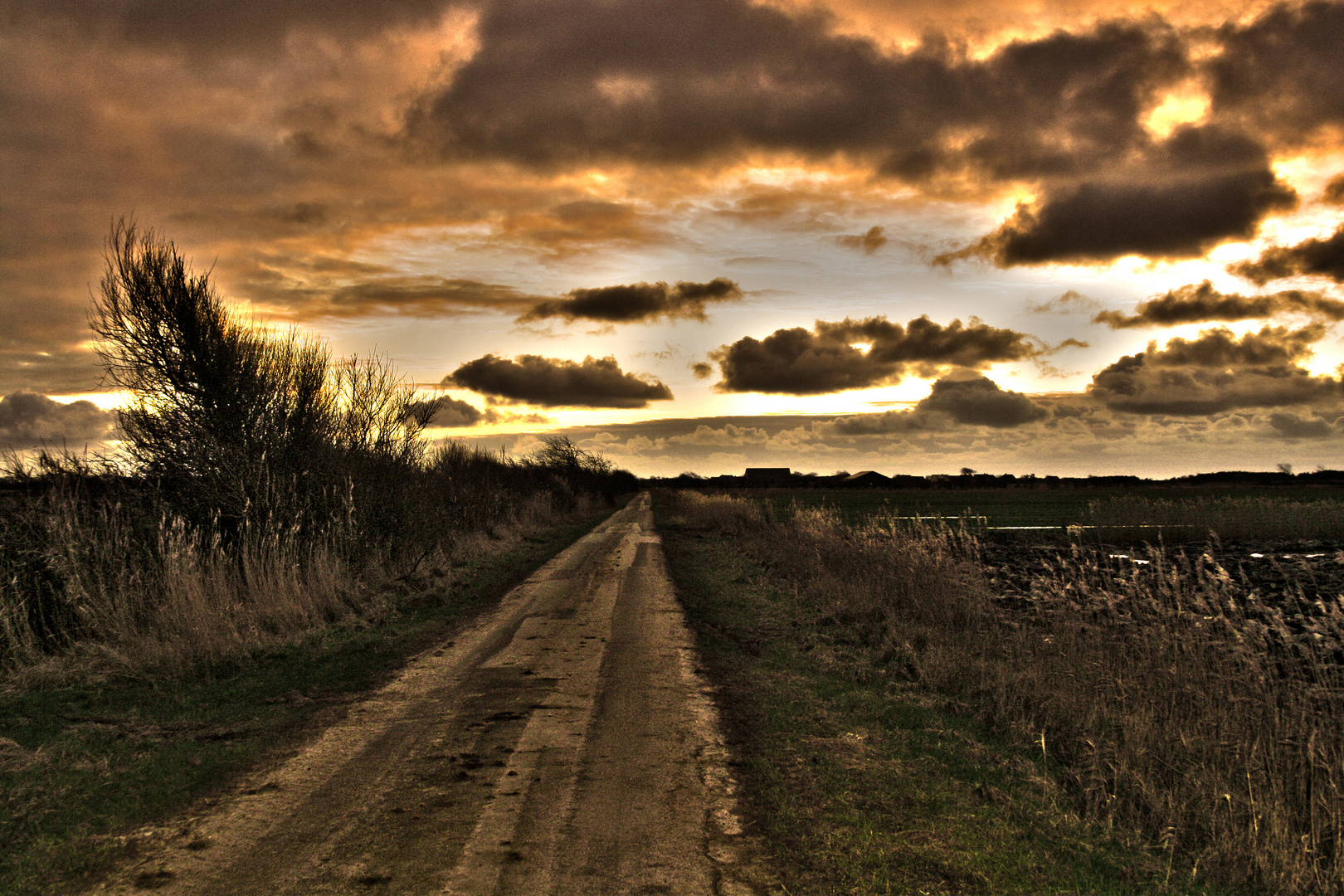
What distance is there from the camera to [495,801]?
5.02 meters

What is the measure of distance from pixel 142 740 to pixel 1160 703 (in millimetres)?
10005

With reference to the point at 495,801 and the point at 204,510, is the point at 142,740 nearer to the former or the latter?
the point at 495,801

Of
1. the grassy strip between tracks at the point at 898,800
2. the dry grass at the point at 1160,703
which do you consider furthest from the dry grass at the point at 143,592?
the dry grass at the point at 1160,703

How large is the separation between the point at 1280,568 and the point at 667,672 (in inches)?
817

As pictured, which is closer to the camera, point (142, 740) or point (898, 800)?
point (898, 800)

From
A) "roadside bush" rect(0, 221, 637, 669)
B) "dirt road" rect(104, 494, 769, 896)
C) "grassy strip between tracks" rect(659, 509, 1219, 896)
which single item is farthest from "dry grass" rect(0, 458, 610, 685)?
"grassy strip between tracks" rect(659, 509, 1219, 896)

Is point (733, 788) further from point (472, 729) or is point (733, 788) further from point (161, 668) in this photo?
point (161, 668)

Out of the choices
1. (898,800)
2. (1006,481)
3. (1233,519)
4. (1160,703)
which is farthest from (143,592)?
(1006,481)

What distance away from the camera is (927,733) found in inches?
269

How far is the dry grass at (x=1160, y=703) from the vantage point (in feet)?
16.9

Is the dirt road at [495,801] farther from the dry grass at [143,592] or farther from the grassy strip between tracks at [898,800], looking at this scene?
the dry grass at [143,592]

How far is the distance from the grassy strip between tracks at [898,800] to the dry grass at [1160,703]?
13.7 inches

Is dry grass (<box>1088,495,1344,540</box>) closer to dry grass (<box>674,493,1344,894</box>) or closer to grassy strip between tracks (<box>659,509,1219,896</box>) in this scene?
dry grass (<box>674,493,1344,894</box>)

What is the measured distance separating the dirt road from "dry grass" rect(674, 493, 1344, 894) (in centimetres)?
300
